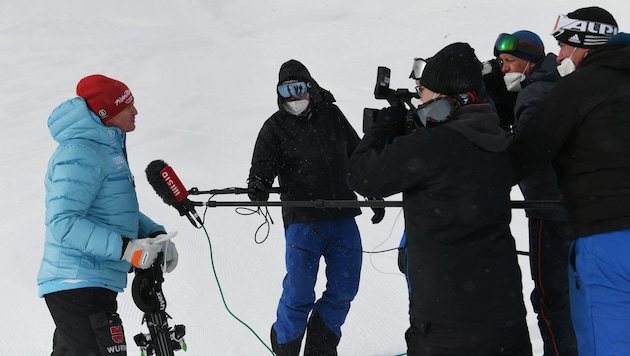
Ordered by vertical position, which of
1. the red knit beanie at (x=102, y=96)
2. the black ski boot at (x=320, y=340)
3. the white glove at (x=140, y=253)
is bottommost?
the black ski boot at (x=320, y=340)

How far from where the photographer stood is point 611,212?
2.48m

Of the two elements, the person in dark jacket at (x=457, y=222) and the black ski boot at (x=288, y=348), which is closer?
the person in dark jacket at (x=457, y=222)

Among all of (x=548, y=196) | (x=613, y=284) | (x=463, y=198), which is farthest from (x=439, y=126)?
(x=548, y=196)

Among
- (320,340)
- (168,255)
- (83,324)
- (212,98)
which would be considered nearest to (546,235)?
(320,340)

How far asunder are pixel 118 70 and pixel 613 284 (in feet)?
56.7

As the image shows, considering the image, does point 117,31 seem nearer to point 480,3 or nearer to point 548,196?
point 480,3

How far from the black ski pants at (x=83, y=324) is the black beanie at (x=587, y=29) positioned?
2.41 m

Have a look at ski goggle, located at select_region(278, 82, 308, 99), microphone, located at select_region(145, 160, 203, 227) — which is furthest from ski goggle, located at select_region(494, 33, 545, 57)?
microphone, located at select_region(145, 160, 203, 227)

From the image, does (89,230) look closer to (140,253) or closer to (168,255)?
(140,253)

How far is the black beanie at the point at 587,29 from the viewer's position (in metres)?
2.74

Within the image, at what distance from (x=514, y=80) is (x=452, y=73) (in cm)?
128

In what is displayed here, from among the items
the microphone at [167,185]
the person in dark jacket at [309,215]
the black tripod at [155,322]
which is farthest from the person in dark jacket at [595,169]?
the black tripod at [155,322]

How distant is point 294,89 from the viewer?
4.11 meters

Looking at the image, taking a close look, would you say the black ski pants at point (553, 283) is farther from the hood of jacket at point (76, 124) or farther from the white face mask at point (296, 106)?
the hood of jacket at point (76, 124)
